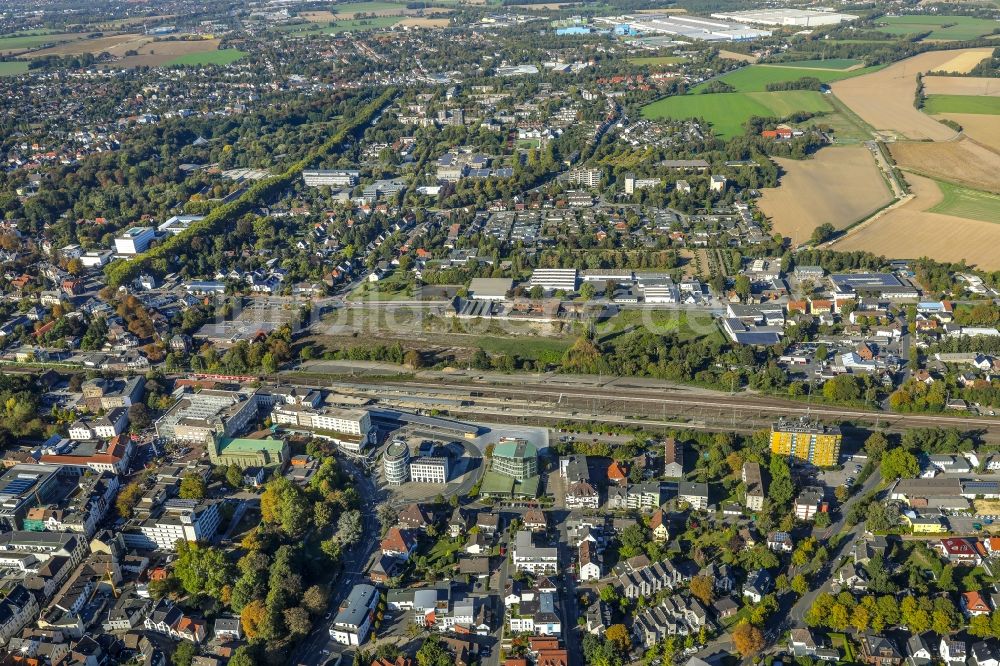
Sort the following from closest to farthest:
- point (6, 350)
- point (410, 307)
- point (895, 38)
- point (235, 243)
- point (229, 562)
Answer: point (229, 562) < point (6, 350) < point (410, 307) < point (235, 243) < point (895, 38)

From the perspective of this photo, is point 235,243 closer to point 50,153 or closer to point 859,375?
point 50,153

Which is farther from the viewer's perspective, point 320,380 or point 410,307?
point 410,307

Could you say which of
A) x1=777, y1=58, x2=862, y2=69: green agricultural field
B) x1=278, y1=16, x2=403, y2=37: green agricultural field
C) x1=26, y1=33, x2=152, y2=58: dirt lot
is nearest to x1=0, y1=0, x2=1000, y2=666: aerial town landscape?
x1=777, y1=58, x2=862, y2=69: green agricultural field

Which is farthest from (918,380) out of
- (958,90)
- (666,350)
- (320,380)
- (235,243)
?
(958,90)

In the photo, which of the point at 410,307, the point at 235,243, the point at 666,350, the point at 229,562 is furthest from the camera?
the point at 235,243

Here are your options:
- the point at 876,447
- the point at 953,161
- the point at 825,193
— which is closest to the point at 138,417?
the point at 876,447

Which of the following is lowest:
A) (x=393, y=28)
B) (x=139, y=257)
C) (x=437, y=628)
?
(x=437, y=628)

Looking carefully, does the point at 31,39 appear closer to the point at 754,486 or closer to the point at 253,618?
the point at 253,618

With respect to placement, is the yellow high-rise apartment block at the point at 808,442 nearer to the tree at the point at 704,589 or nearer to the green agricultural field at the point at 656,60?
the tree at the point at 704,589

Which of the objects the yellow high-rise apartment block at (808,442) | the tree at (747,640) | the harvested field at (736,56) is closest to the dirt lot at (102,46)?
the harvested field at (736,56)
